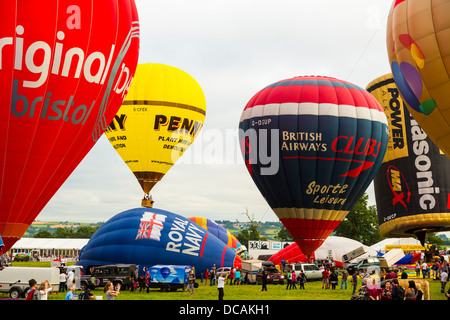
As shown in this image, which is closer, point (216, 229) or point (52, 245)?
point (216, 229)

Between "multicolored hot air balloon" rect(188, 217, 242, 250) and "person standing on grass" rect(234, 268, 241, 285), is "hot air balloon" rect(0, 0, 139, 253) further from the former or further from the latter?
"multicolored hot air balloon" rect(188, 217, 242, 250)

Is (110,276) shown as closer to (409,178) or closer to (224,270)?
(224,270)

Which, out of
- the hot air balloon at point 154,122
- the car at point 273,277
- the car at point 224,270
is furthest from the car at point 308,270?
the hot air balloon at point 154,122

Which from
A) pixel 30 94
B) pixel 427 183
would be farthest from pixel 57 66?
pixel 427 183

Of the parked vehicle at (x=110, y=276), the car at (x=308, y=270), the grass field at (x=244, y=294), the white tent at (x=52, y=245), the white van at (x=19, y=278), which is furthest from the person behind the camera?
the white tent at (x=52, y=245)

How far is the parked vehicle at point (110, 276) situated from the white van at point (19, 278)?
2.15m

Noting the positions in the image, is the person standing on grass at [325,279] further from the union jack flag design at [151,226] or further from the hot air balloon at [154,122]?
the hot air balloon at [154,122]

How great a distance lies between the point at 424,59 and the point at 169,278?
521 inches

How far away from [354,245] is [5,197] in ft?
106

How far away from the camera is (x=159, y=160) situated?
31469 millimetres

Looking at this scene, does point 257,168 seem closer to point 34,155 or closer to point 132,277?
point 132,277

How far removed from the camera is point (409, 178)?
31531 millimetres

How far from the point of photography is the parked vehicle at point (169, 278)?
21266 mm

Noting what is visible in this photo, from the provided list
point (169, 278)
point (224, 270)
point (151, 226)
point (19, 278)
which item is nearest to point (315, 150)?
point (224, 270)
